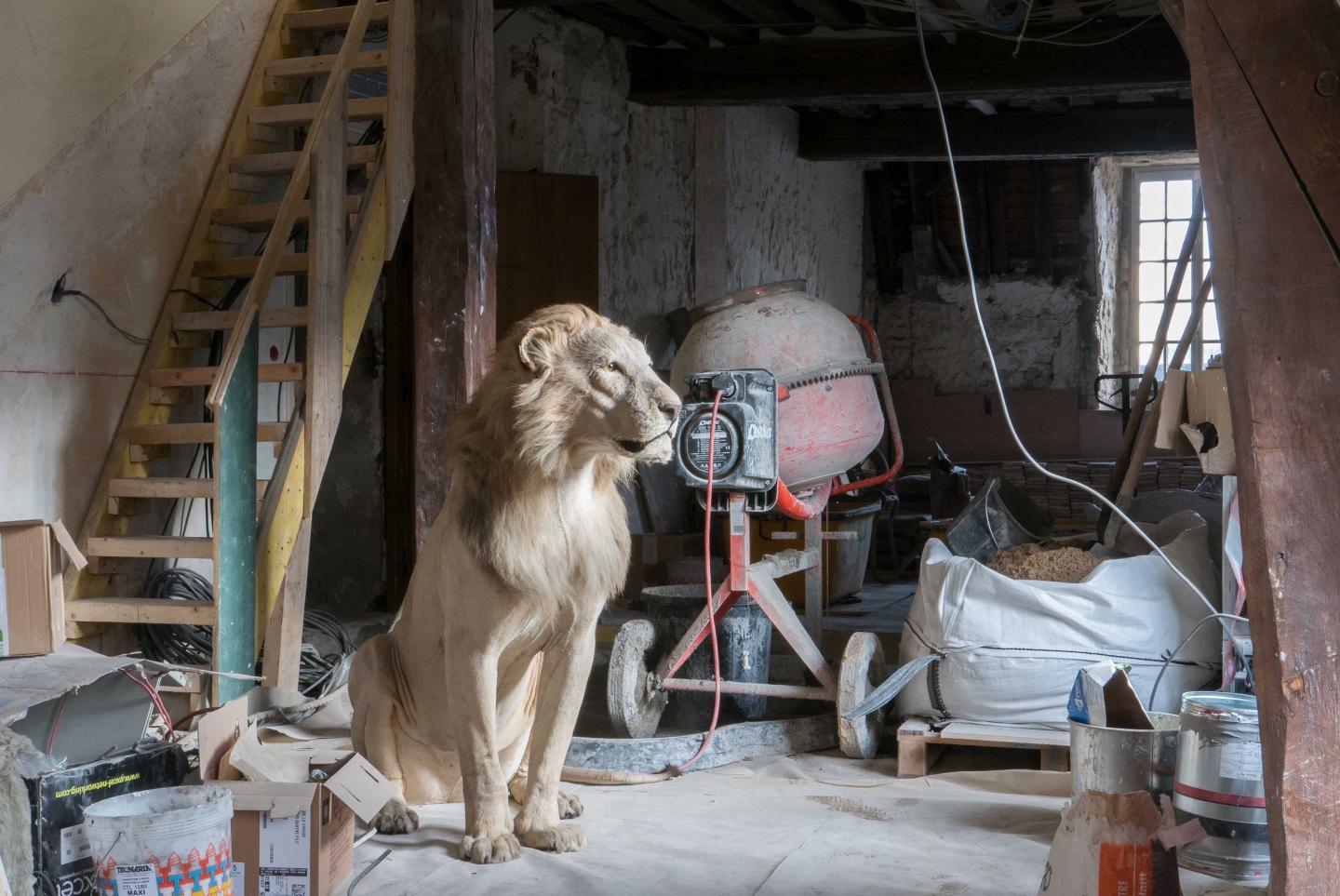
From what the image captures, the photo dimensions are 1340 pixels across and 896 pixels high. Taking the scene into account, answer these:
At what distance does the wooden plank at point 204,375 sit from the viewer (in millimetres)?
4812

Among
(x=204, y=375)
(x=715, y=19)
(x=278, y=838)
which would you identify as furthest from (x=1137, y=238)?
(x=278, y=838)

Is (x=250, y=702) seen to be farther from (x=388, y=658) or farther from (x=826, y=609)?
(x=826, y=609)

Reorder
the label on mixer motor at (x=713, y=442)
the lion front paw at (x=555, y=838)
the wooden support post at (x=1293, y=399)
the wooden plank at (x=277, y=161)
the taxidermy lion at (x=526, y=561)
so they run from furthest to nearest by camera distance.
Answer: the wooden plank at (x=277, y=161), the label on mixer motor at (x=713, y=442), the lion front paw at (x=555, y=838), the taxidermy lion at (x=526, y=561), the wooden support post at (x=1293, y=399)

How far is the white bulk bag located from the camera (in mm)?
3980

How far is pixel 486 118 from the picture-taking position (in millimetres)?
4641

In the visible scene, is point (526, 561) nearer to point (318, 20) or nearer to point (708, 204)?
point (318, 20)

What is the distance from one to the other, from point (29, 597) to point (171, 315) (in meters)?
1.74

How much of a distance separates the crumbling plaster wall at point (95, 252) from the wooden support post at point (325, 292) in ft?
2.67

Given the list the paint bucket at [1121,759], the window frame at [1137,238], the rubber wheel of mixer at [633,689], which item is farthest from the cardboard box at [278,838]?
the window frame at [1137,238]

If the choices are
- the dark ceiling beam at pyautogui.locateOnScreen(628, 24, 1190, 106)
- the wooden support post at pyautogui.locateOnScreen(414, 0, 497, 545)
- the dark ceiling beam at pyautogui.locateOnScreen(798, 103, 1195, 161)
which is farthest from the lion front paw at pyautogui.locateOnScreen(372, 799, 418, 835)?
the dark ceiling beam at pyautogui.locateOnScreen(798, 103, 1195, 161)

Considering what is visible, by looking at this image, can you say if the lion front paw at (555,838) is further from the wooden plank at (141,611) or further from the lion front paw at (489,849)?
the wooden plank at (141,611)

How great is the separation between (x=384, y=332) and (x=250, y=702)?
2633 millimetres

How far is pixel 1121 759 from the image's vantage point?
10.1 feet

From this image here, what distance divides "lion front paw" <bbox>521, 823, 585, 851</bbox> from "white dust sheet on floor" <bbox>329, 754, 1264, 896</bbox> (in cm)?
3
